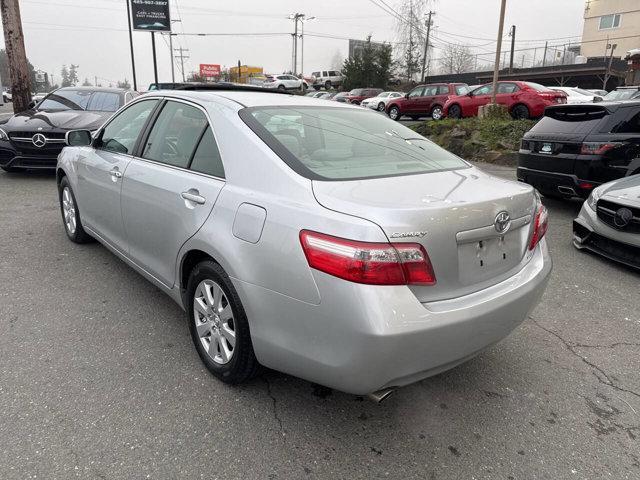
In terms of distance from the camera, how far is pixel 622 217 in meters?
4.40

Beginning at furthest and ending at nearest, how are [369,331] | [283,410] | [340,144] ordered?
[340,144] < [283,410] < [369,331]

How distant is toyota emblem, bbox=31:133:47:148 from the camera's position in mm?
7633

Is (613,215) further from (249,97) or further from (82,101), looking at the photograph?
(82,101)

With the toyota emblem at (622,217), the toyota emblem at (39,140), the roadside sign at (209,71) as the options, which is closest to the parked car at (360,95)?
the toyota emblem at (39,140)

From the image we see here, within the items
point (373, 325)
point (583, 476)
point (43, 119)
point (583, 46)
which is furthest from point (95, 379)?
point (583, 46)

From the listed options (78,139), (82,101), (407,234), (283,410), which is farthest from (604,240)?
(82,101)

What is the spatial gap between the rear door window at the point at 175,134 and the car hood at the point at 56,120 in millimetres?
5373

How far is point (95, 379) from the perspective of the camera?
2.67 m

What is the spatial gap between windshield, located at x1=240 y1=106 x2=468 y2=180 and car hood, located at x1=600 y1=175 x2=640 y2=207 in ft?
7.66

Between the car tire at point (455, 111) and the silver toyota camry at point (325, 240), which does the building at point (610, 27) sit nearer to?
the car tire at point (455, 111)

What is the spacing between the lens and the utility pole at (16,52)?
11.9 meters

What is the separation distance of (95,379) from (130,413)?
411mm

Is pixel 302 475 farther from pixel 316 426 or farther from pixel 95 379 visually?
pixel 95 379

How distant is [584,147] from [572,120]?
1.88ft
